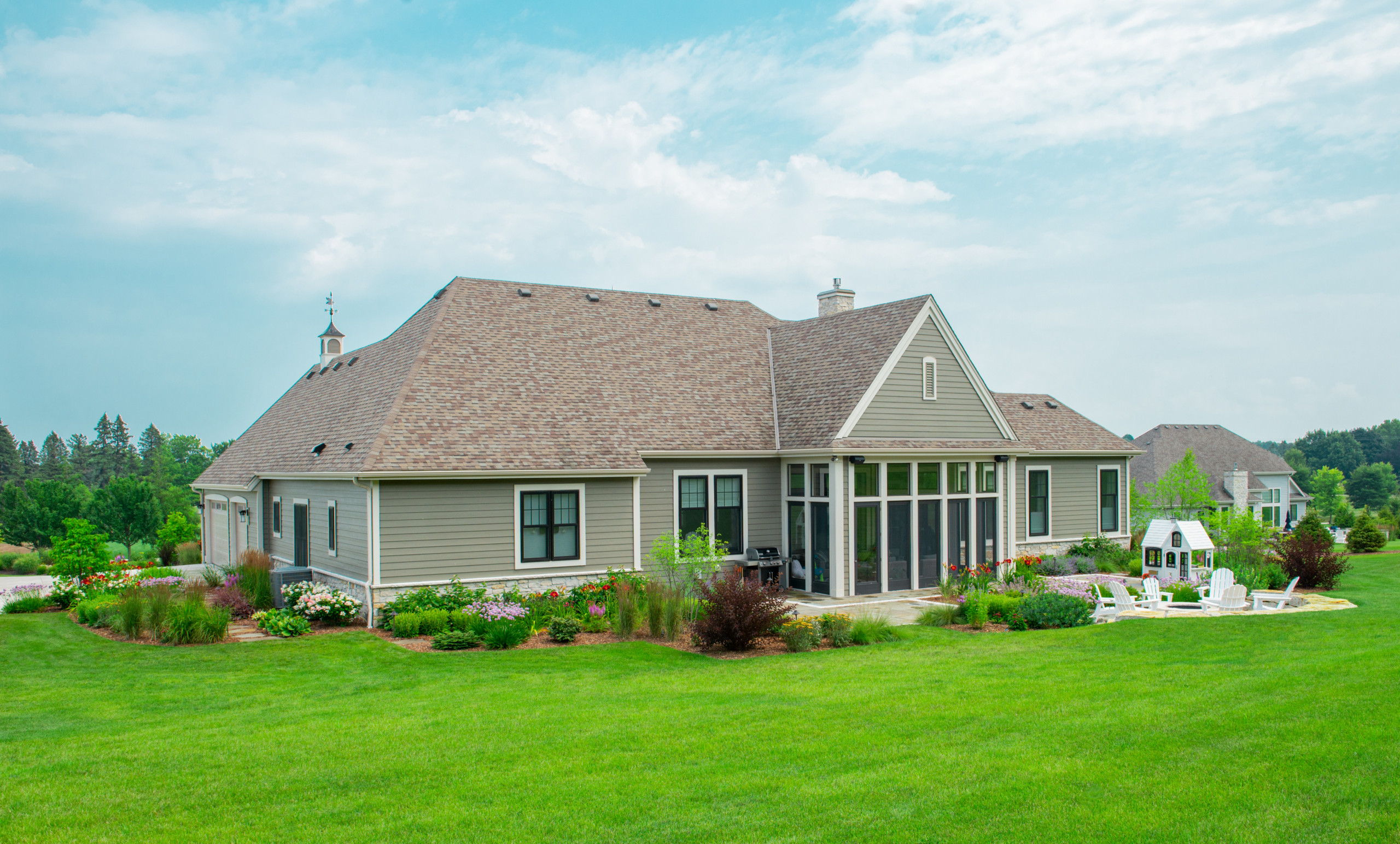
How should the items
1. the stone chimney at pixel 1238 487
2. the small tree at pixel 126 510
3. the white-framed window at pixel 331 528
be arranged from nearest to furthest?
the white-framed window at pixel 331 528 < the small tree at pixel 126 510 < the stone chimney at pixel 1238 487

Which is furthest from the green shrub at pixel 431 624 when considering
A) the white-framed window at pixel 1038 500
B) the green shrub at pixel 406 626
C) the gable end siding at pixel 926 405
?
the white-framed window at pixel 1038 500

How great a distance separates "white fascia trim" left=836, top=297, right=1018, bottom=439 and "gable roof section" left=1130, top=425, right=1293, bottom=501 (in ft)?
110

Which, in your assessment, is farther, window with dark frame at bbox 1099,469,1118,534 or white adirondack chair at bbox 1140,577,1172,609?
window with dark frame at bbox 1099,469,1118,534

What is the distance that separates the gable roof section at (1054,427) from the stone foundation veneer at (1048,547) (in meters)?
2.62

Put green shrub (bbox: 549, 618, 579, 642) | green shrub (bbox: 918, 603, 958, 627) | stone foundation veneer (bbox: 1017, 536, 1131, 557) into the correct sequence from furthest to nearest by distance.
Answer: stone foundation veneer (bbox: 1017, 536, 1131, 557) < green shrub (bbox: 918, 603, 958, 627) < green shrub (bbox: 549, 618, 579, 642)

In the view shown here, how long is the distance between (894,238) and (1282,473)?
1857 inches

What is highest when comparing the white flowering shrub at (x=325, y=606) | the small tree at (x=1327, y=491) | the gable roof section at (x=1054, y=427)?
the gable roof section at (x=1054, y=427)

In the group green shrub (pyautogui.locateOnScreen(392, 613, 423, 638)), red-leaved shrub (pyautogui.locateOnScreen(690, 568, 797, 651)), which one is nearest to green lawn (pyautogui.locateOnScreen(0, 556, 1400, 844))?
red-leaved shrub (pyautogui.locateOnScreen(690, 568, 797, 651))

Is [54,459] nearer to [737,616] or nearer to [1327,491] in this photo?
[737,616]

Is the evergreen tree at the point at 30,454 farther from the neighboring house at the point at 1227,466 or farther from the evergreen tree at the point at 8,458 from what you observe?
the neighboring house at the point at 1227,466

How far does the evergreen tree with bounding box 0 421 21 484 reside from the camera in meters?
77.9

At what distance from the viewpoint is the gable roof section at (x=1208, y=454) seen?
2084 inches

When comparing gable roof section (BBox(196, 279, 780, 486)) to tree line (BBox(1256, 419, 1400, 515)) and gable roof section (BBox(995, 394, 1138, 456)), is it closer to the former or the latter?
gable roof section (BBox(995, 394, 1138, 456))

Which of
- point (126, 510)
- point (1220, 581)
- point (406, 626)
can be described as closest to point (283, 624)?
→ point (406, 626)
